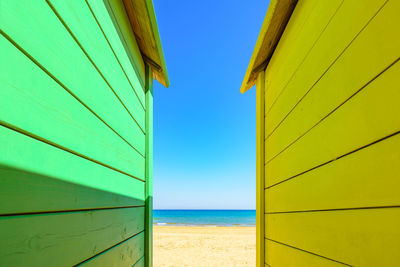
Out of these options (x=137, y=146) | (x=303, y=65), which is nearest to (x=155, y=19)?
(x=137, y=146)

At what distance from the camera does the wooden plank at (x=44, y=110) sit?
472 mm

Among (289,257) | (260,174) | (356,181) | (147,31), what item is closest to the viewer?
(356,181)

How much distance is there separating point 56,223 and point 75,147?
0.29m

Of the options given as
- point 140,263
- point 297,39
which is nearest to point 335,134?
point 297,39

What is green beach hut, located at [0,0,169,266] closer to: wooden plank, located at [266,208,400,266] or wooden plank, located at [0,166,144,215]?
wooden plank, located at [0,166,144,215]

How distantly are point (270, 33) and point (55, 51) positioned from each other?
4.92ft

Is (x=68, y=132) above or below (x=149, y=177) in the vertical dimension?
above

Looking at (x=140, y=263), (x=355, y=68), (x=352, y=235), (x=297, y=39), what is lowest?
(x=140, y=263)

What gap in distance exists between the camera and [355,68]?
2.28 feet

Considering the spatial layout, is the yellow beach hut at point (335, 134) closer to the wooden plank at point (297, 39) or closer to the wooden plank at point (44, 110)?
the wooden plank at point (297, 39)

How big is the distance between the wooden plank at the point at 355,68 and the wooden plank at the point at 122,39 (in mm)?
1192

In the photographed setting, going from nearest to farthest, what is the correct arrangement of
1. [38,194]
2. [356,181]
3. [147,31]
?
[38,194] → [356,181] → [147,31]

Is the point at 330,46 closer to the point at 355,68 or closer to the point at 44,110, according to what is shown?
the point at 355,68

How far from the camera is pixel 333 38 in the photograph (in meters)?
0.84
